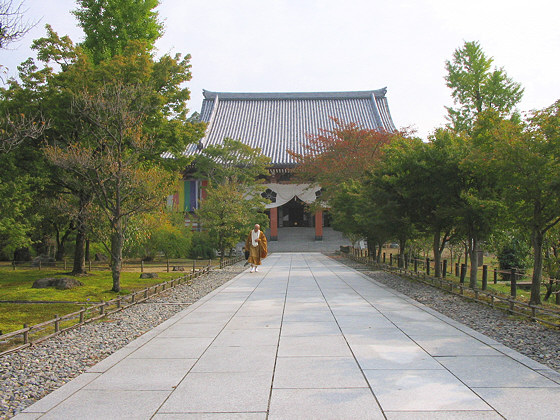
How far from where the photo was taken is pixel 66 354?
18.4 feet

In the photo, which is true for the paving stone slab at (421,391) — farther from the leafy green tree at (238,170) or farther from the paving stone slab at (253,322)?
the leafy green tree at (238,170)

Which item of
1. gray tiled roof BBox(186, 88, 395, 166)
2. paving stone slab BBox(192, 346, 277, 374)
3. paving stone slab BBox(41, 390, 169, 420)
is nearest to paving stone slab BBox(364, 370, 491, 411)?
paving stone slab BBox(192, 346, 277, 374)

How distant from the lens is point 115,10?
1756cm

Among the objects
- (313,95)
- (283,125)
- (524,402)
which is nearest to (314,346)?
(524,402)

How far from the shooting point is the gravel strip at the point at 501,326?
221 inches

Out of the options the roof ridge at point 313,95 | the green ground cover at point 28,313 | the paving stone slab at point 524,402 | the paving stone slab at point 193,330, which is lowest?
the green ground cover at point 28,313

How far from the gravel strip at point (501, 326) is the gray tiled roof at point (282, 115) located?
88.8 feet

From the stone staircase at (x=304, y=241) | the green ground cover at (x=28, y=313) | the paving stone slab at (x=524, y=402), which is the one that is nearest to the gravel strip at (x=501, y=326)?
the paving stone slab at (x=524, y=402)

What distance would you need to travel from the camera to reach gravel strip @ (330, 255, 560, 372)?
18.4 feet

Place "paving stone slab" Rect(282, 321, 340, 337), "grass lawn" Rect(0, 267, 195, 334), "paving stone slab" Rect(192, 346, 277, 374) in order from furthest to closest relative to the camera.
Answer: "grass lawn" Rect(0, 267, 195, 334), "paving stone slab" Rect(282, 321, 340, 337), "paving stone slab" Rect(192, 346, 277, 374)

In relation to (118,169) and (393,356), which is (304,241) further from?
(393,356)

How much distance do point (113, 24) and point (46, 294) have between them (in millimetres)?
11344

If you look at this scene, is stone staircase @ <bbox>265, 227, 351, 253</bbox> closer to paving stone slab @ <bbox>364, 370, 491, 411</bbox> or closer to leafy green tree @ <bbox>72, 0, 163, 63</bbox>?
leafy green tree @ <bbox>72, 0, 163, 63</bbox>

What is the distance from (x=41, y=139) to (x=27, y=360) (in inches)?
426
